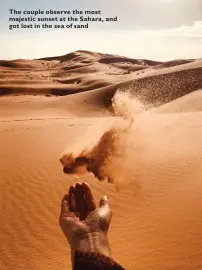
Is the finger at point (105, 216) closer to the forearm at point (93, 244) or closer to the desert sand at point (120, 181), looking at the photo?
the forearm at point (93, 244)

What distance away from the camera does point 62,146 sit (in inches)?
159

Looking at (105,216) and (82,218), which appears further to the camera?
(82,218)

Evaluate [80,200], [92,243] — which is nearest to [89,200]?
[80,200]

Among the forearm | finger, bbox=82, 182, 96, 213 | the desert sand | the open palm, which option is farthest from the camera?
Result: the desert sand

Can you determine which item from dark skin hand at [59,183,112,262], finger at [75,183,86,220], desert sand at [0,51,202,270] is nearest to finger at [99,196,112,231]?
dark skin hand at [59,183,112,262]

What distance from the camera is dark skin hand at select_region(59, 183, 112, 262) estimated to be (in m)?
2.22

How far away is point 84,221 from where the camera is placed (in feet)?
7.80

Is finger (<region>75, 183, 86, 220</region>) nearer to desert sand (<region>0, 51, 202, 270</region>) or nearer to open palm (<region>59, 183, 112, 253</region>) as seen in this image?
open palm (<region>59, 183, 112, 253</region>)

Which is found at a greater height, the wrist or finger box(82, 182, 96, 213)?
finger box(82, 182, 96, 213)

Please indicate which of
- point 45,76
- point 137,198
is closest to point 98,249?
point 137,198

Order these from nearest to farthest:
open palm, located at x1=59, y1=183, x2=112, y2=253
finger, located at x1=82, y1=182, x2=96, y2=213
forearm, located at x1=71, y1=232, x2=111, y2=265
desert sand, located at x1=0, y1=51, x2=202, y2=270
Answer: forearm, located at x1=71, y1=232, x2=111, y2=265, open palm, located at x1=59, y1=183, x2=112, y2=253, finger, located at x1=82, y1=182, x2=96, y2=213, desert sand, located at x1=0, y1=51, x2=202, y2=270

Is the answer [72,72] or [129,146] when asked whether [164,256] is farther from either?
[72,72]

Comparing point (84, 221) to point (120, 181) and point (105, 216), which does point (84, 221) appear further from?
point (120, 181)

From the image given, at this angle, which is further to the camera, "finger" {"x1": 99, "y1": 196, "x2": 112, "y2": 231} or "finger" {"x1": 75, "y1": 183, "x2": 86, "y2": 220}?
"finger" {"x1": 75, "y1": 183, "x2": 86, "y2": 220}
